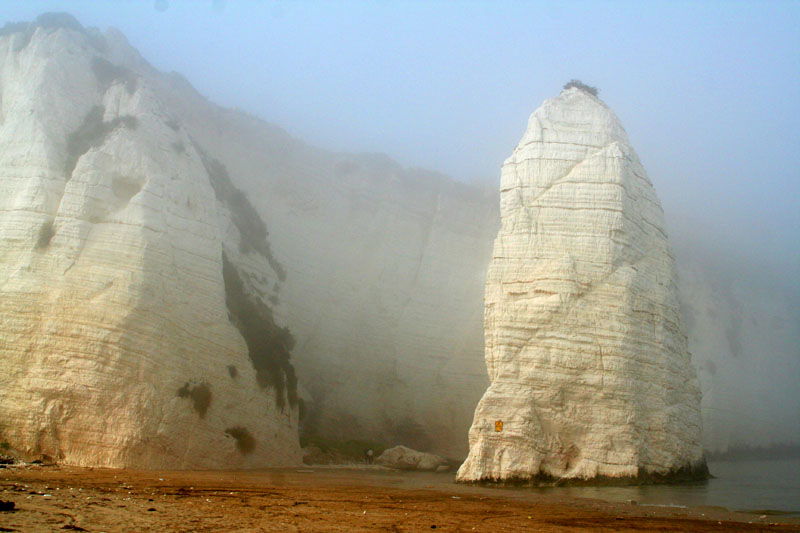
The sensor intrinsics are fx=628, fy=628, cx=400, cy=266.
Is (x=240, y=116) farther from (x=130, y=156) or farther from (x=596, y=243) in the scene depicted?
(x=596, y=243)

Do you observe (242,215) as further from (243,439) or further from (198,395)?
(243,439)

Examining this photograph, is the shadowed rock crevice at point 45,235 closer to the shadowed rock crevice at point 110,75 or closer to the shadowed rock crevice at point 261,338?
the shadowed rock crevice at point 261,338

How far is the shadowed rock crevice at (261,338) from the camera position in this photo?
2216cm

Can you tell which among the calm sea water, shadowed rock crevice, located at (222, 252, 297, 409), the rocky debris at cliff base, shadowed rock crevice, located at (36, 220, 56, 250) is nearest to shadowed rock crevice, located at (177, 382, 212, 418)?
shadowed rock crevice, located at (222, 252, 297, 409)

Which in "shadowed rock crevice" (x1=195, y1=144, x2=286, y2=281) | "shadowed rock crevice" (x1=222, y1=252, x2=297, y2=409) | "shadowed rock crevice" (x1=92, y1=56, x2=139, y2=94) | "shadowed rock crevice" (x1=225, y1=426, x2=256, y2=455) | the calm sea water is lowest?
the calm sea water

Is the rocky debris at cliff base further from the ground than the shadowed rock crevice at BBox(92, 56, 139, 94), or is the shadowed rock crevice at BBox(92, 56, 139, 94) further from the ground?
the shadowed rock crevice at BBox(92, 56, 139, 94)

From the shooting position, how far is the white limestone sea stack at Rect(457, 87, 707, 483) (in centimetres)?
1628

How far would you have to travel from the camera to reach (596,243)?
18234mm

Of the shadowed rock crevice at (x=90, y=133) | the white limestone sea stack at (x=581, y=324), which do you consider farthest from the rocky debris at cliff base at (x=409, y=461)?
the shadowed rock crevice at (x=90, y=133)

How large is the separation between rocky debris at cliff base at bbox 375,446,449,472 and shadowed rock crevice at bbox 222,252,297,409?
4310 mm

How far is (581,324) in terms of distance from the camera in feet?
56.5

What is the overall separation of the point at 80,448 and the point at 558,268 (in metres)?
13.9

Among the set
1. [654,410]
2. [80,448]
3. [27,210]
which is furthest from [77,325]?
[654,410]

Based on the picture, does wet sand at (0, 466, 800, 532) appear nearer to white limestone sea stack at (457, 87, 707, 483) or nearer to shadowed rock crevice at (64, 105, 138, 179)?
white limestone sea stack at (457, 87, 707, 483)
